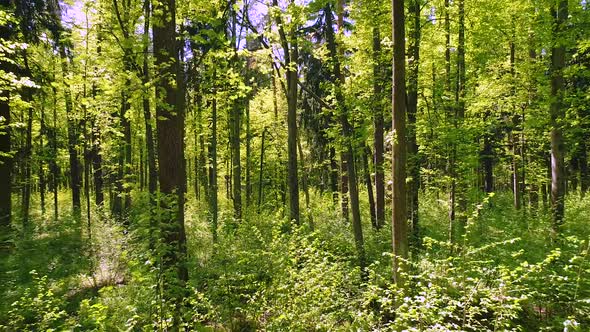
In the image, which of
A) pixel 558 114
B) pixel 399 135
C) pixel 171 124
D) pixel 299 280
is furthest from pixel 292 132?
pixel 558 114

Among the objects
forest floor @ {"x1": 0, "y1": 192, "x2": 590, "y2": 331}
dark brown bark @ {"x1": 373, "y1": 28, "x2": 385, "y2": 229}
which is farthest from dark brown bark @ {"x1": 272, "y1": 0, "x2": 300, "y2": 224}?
dark brown bark @ {"x1": 373, "y1": 28, "x2": 385, "y2": 229}

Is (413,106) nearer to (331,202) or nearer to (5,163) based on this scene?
(331,202)

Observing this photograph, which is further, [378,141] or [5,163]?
[378,141]

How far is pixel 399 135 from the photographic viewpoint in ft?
18.5

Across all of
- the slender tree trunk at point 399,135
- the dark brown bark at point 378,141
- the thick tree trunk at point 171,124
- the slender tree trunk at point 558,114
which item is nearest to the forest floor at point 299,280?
the slender tree trunk at point 399,135

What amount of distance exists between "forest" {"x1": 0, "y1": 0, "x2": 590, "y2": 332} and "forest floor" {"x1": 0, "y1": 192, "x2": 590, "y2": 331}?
2.6 inches

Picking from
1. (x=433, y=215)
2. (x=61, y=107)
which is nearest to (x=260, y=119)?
(x=61, y=107)

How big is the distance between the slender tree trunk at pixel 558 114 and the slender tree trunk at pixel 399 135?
7172 mm

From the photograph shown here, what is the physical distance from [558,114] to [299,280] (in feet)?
32.3

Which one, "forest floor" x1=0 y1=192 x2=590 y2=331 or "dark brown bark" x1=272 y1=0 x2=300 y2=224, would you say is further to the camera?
"dark brown bark" x1=272 y1=0 x2=300 y2=224

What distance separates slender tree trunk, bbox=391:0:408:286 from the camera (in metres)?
5.56

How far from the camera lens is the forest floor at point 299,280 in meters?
5.00

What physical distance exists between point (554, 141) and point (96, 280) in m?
13.8

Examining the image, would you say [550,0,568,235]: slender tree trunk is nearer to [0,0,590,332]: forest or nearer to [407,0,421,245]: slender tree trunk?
[0,0,590,332]: forest
